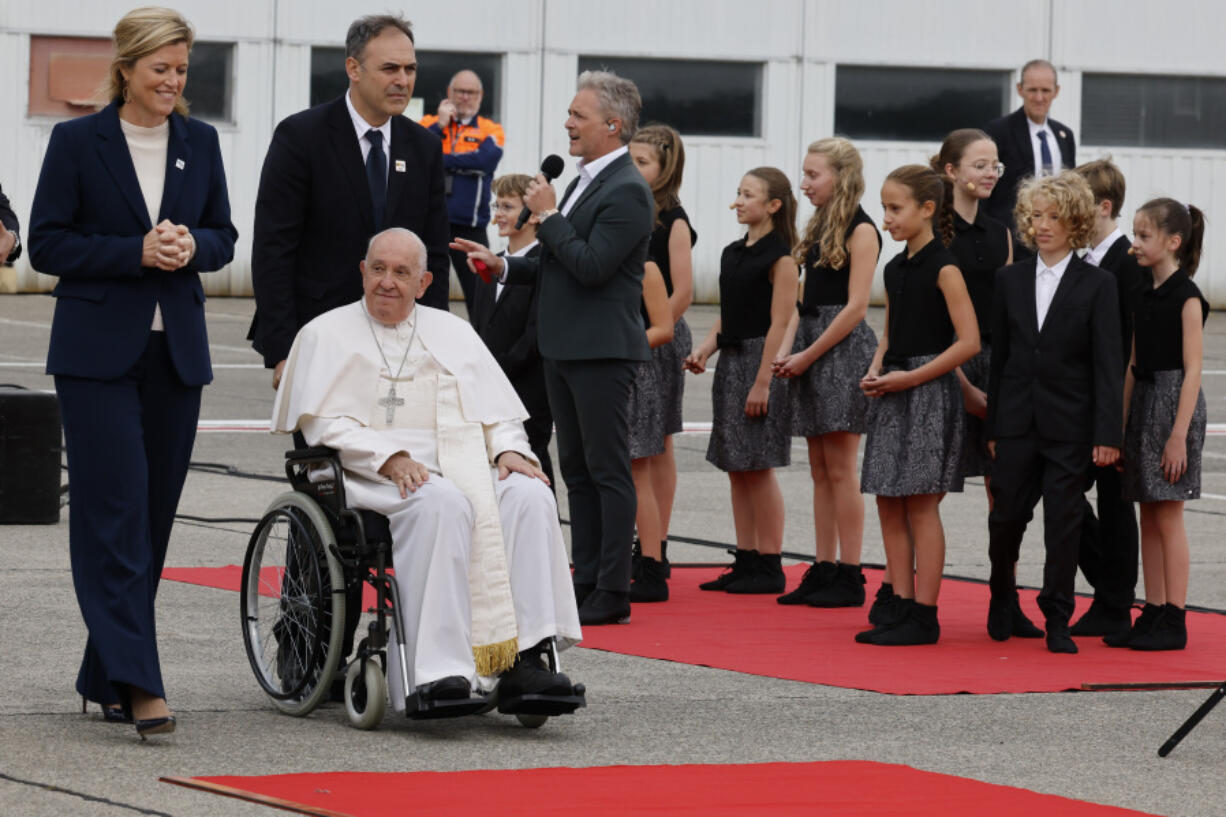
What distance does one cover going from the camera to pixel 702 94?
25.9m

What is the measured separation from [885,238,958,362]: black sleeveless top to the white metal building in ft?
53.5

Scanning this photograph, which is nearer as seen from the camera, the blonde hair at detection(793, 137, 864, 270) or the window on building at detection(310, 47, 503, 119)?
the blonde hair at detection(793, 137, 864, 270)

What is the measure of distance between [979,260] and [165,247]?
3802 mm

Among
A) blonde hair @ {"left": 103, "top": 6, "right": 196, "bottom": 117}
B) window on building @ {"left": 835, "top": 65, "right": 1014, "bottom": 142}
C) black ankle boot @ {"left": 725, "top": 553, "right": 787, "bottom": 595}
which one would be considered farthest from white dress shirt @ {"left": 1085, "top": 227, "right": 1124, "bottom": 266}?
window on building @ {"left": 835, "top": 65, "right": 1014, "bottom": 142}

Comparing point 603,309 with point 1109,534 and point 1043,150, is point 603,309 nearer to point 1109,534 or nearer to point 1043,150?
point 1109,534

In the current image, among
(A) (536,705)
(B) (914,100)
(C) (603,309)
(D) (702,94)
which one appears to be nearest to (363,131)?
(C) (603,309)

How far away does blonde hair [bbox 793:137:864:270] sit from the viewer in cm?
848

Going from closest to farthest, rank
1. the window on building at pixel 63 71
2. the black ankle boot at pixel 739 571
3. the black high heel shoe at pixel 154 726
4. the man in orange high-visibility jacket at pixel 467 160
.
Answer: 1. the black high heel shoe at pixel 154 726
2. the black ankle boot at pixel 739 571
3. the man in orange high-visibility jacket at pixel 467 160
4. the window on building at pixel 63 71

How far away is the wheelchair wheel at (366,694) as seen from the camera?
19.5ft

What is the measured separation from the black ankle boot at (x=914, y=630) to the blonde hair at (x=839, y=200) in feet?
4.79

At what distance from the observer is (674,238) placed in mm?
8906

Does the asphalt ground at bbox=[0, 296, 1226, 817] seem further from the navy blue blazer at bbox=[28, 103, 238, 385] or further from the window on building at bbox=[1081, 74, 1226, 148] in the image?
the window on building at bbox=[1081, 74, 1226, 148]

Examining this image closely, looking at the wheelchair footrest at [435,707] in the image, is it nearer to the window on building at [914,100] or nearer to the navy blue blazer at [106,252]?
the navy blue blazer at [106,252]

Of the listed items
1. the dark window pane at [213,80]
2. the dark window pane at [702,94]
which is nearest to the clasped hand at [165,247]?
the dark window pane at [213,80]
